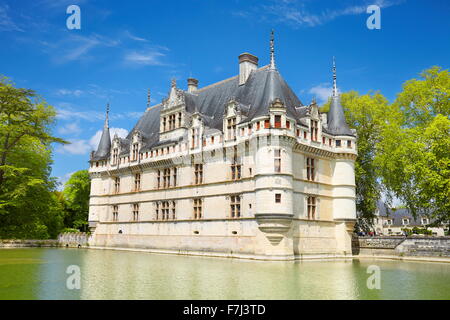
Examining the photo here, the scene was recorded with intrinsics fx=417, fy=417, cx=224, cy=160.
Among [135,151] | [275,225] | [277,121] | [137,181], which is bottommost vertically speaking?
[275,225]

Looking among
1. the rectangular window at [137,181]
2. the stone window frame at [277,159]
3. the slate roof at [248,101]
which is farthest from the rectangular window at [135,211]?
the stone window frame at [277,159]

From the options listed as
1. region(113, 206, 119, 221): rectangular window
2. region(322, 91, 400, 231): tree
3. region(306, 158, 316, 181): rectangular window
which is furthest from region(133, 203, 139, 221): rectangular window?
region(322, 91, 400, 231): tree

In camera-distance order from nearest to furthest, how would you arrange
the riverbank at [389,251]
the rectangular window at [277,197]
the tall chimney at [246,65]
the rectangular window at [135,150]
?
the rectangular window at [277,197], the riverbank at [389,251], the tall chimney at [246,65], the rectangular window at [135,150]

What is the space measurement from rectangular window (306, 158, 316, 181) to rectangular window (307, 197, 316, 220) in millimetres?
1396

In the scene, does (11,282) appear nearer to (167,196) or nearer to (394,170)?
(167,196)

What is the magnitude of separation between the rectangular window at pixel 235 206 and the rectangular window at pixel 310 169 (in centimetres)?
490

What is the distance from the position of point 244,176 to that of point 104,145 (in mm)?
19485

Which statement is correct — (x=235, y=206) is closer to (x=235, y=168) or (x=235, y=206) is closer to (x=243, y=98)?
(x=235, y=168)

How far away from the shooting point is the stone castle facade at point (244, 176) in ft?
83.0

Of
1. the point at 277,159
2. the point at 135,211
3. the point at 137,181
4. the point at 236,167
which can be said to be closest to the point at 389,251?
the point at 277,159

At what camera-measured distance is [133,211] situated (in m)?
35.4

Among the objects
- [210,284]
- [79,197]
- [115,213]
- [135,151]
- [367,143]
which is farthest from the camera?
[79,197]

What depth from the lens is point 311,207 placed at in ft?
90.7

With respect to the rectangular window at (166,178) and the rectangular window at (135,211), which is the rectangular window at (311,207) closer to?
the rectangular window at (166,178)
